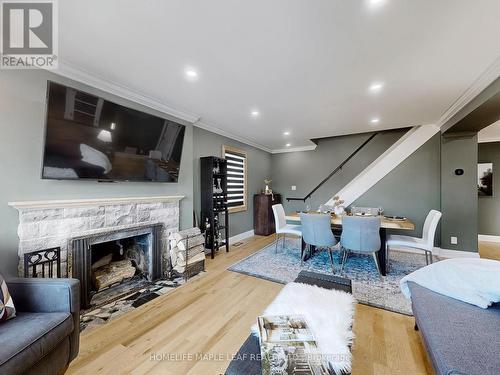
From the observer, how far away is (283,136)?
4746mm

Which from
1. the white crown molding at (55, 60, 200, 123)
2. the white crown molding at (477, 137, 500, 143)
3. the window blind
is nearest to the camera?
the white crown molding at (55, 60, 200, 123)

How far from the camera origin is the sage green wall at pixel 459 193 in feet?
11.8

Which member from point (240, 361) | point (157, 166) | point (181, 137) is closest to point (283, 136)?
point (181, 137)

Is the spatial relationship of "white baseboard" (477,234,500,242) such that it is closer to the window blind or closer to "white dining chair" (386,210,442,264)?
"white dining chair" (386,210,442,264)

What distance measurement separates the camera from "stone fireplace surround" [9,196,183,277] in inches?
71.9

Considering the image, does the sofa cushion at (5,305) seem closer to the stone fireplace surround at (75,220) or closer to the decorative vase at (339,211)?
the stone fireplace surround at (75,220)

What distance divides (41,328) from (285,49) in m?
2.60

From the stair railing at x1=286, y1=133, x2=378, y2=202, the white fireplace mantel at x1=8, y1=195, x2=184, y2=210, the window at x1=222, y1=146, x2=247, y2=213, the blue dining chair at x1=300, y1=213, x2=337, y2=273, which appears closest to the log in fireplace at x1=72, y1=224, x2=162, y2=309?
the white fireplace mantel at x1=8, y1=195, x2=184, y2=210

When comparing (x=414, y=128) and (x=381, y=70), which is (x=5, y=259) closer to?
(x=381, y=70)

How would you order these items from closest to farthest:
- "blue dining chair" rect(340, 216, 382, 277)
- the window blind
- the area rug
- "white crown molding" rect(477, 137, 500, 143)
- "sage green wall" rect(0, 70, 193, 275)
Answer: "sage green wall" rect(0, 70, 193, 275), the area rug, "blue dining chair" rect(340, 216, 382, 277), "white crown molding" rect(477, 137, 500, 143), the window blind

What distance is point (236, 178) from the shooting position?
498 centimetres

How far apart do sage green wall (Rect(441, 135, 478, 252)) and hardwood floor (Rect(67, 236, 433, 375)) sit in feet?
9.25

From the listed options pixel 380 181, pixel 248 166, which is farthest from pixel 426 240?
pixel 248 166

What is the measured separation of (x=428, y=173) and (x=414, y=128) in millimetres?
956
